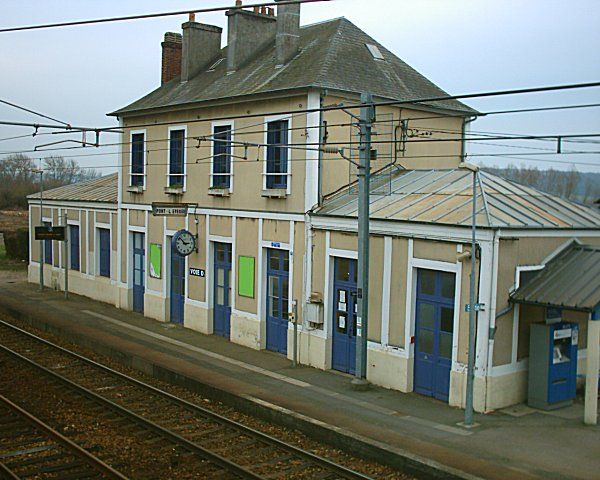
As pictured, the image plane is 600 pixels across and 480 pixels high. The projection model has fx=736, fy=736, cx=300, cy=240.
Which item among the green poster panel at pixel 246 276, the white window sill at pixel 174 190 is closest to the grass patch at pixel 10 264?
the white window sill at pixel 174 190

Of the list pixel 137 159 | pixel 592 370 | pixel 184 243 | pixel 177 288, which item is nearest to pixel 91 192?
pixel 137 159

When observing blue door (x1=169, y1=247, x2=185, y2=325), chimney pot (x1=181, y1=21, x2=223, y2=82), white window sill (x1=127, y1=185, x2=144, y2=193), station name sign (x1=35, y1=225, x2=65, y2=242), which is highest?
chimney pot (x1=181, y1=21, x2=223, y2=82)

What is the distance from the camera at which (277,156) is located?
757 inches

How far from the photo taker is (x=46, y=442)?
12086mm

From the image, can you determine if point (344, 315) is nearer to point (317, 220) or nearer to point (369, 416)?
point (317, 220)

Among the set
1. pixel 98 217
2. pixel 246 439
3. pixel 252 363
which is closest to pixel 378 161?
pixel 252 363

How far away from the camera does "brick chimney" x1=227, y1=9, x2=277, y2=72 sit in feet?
74.6

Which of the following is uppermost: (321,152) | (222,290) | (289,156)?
(321,152)

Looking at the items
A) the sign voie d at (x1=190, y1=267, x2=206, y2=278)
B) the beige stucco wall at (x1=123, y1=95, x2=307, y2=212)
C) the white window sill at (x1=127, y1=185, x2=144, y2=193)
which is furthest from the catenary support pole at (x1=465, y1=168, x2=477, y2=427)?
the white window sill at (x1=127, y1=185, x2=144, y2=193)

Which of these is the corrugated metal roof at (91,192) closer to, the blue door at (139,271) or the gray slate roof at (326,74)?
the blue door at (139,271)

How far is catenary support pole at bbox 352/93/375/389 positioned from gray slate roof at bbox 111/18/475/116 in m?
2.91

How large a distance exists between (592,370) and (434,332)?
10.3 feet

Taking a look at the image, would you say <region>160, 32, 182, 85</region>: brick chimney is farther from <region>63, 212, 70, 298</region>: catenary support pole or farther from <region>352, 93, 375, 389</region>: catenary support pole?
<region>352, 93, 375, 389</region>: catenary support pole

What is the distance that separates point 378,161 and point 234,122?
4169 mm
